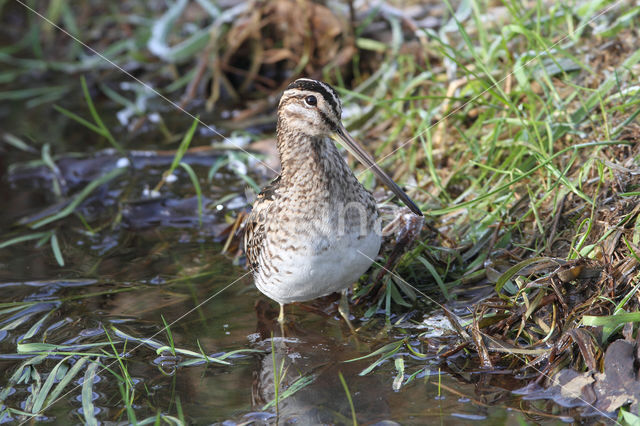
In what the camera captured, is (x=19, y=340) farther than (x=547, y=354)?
Yes

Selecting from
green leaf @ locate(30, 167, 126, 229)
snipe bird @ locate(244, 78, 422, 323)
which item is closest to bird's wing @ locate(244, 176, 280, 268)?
snipe bird @ locate(244, 78, 422, 323)

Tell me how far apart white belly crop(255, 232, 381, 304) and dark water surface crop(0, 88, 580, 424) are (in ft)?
1.06

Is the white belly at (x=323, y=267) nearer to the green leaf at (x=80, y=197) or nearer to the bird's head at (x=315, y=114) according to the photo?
the bird's head at (x=315, y=114)

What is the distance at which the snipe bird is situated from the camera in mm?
3660

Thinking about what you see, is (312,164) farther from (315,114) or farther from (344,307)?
(344,307)

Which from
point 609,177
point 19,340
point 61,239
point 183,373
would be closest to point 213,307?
point 183,373

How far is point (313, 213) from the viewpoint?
12.2 ft

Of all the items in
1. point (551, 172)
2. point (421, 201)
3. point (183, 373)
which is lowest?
point (183, 373)

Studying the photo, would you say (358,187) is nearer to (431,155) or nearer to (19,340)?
(431,155)

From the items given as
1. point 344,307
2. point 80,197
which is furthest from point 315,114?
point 80,197

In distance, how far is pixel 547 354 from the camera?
346 centimetres

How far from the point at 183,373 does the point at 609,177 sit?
253cm

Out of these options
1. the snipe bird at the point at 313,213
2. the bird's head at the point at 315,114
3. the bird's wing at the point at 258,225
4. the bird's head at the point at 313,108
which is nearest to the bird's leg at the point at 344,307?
the snipe bird at the point at 313,213

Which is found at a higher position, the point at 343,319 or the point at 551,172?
the point at 551,172
